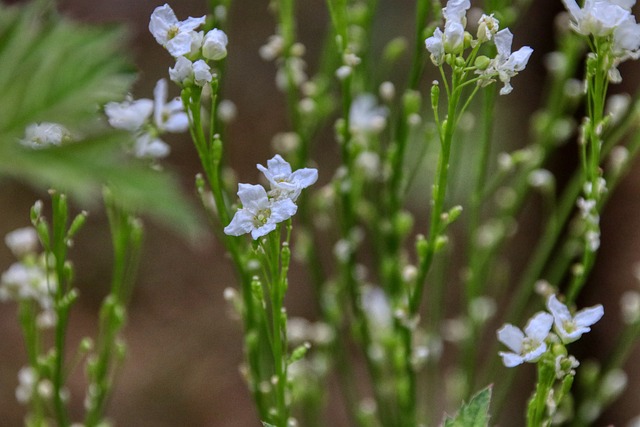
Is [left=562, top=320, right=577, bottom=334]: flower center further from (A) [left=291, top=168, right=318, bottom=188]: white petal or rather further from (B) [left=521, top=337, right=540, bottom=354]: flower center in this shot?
(A) [left=291, top=168, right=318, bottom=188]: white petal

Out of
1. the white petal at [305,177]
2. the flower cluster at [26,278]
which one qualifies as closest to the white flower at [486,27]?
the white petal at [305,177]

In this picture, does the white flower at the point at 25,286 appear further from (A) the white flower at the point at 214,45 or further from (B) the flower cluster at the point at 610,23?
(B) the flower cluster at the point at 610,23

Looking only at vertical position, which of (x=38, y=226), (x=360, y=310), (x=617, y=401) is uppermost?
(x=38, y=226)

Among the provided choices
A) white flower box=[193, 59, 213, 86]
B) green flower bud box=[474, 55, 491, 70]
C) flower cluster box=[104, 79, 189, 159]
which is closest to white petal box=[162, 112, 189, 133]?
flower cluster box=[104, 79, 189, 159]

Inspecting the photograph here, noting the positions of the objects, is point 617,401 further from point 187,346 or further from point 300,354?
point 300,354

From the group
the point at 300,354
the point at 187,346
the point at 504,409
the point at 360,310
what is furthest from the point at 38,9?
the point at 504,409
